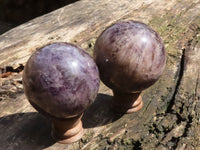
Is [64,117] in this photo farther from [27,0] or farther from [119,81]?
[27,0]

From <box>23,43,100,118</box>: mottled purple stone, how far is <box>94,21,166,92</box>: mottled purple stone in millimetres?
179

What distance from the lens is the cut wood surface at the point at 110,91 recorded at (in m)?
1.99

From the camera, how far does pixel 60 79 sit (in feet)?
5.51

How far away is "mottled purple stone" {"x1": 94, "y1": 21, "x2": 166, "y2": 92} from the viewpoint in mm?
1884

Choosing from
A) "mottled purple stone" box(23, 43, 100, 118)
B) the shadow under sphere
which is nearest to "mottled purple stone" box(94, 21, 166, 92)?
→ "mottled purple stone" box(23, 43, 100, 118)

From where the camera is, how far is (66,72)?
1682mm

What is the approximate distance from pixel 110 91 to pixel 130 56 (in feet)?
2.04

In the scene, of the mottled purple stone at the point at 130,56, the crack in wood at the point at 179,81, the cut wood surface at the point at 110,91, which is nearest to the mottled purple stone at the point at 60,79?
the mottled purple stone at the point at 130,56

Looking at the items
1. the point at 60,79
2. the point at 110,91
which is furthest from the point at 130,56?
the point at 110,91

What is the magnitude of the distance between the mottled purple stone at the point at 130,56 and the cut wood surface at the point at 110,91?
0.97ft

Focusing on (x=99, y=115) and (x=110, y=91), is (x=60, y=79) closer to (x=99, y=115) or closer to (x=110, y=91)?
(x=99, y=115)

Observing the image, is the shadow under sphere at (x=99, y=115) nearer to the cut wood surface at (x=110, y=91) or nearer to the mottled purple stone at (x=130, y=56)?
the cut wood surface at (x=110, y=91)

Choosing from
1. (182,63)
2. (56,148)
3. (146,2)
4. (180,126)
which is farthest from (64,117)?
(146,2)

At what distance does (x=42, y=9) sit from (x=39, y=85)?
4.43m
